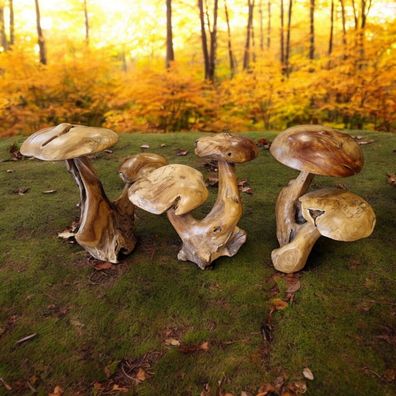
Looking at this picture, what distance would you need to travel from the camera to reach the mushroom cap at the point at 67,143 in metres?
2.12

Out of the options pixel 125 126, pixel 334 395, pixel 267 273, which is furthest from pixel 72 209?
pixel 125 126

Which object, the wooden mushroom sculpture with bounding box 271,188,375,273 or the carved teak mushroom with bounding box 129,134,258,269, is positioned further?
the carved teak mushroom with bounding box 129,134,258,269

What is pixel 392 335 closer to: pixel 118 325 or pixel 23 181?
pixel 118 325

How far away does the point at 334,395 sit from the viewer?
185cm

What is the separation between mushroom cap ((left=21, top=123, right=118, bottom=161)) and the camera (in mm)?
2123

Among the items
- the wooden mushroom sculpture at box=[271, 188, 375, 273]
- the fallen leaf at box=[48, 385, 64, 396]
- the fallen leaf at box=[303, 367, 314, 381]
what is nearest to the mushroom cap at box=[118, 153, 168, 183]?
the wooden mushroom sculpture at box=[271, 188, 375, 273]

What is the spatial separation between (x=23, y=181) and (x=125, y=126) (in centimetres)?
607

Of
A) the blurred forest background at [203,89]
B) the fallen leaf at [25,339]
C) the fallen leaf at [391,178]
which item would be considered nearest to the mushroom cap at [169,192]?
the fallen leaf at [25,339]

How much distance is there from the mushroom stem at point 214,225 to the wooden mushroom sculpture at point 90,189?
1.84 feet

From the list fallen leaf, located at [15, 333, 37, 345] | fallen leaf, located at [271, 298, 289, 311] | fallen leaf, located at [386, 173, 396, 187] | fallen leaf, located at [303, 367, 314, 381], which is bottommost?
fallen leaf, located at [15, 333, 37, 345]

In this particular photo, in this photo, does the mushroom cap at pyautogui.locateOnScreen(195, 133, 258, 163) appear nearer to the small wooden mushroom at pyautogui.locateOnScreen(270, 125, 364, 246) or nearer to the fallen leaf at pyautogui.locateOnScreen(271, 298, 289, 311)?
the small wooden mushroom at pyautogui.locateOnScreen(270, 125, 364, 246)

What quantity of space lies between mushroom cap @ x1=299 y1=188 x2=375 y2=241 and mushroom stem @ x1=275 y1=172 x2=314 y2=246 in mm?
327

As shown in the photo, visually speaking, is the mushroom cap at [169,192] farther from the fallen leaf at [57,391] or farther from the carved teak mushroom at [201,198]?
the fallen leaf at [57,391]

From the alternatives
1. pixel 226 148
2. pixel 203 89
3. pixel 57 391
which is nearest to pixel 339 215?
pixel 226 148
